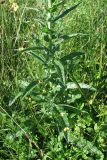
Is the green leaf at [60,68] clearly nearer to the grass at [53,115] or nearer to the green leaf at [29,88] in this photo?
the grass at [53,115]

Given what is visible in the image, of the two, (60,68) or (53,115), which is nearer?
(60,68)

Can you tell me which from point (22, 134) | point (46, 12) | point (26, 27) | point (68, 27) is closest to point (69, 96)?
point (22, 134)

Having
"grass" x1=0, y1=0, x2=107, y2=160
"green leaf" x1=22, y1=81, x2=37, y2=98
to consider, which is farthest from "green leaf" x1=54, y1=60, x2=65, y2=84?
"green leaf" x1=22, y1=81, x2=37, y2=98

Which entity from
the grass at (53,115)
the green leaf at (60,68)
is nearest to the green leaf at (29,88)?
the grass at (53,115)

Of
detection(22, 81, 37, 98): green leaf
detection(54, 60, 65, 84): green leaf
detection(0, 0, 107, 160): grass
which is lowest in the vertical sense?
detection(0, 0, 107, 160): grass

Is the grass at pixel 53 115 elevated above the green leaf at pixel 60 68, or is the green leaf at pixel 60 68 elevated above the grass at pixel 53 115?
the green leaf at pixel 60 68

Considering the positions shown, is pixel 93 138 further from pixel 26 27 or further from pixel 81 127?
pixel 26 27

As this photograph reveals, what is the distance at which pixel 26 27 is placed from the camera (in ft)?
10.2

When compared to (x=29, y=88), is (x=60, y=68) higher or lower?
higher

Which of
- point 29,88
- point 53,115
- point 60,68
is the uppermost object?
point 60,68

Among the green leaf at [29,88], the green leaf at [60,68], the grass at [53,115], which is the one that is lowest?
the grass at [53,115]

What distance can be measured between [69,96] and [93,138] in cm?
30

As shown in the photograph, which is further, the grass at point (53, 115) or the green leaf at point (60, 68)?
the grass at point (53, 115)

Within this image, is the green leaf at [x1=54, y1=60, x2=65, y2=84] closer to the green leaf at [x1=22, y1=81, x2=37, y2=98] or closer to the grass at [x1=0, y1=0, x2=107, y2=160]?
the grass at [x1=0, y1=0, x2=107, y2=160]
